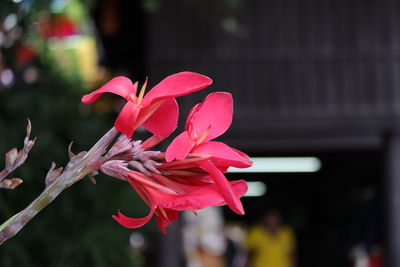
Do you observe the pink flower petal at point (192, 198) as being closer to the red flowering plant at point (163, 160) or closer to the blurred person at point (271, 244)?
the red flowering plant at point (163, 160)

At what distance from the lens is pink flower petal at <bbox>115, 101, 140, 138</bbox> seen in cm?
85

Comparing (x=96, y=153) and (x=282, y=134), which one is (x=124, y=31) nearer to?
(x=282, y=134)

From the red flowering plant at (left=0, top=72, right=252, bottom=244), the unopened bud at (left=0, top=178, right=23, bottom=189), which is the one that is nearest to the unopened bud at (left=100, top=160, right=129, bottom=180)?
the red flowering plant at (left=0, top=72, right=252, bottom=244)

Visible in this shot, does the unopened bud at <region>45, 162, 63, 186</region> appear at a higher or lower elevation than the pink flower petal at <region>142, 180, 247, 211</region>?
higher

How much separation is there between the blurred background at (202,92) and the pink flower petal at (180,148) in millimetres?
2531

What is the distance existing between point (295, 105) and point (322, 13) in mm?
714

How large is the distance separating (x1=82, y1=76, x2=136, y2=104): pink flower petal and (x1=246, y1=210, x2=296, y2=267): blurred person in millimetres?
8341

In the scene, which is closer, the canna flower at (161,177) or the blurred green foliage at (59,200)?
the canna flower at (161,177)

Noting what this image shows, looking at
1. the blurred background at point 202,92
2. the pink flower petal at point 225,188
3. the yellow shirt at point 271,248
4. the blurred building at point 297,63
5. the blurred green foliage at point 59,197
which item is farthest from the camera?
the yellow shirt at point 271,248

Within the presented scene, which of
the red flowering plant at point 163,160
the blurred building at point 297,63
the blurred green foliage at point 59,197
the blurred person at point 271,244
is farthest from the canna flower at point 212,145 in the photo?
the blurred person at point 271,244

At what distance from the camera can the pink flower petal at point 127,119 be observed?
85 cm

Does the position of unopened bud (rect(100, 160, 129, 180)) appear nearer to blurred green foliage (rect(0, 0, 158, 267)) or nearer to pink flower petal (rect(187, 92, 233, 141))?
pink flower petal (rect(187, 92, 233, 141))

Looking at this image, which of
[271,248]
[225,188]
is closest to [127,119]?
[225,188]

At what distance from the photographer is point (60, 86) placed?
4.26 m
